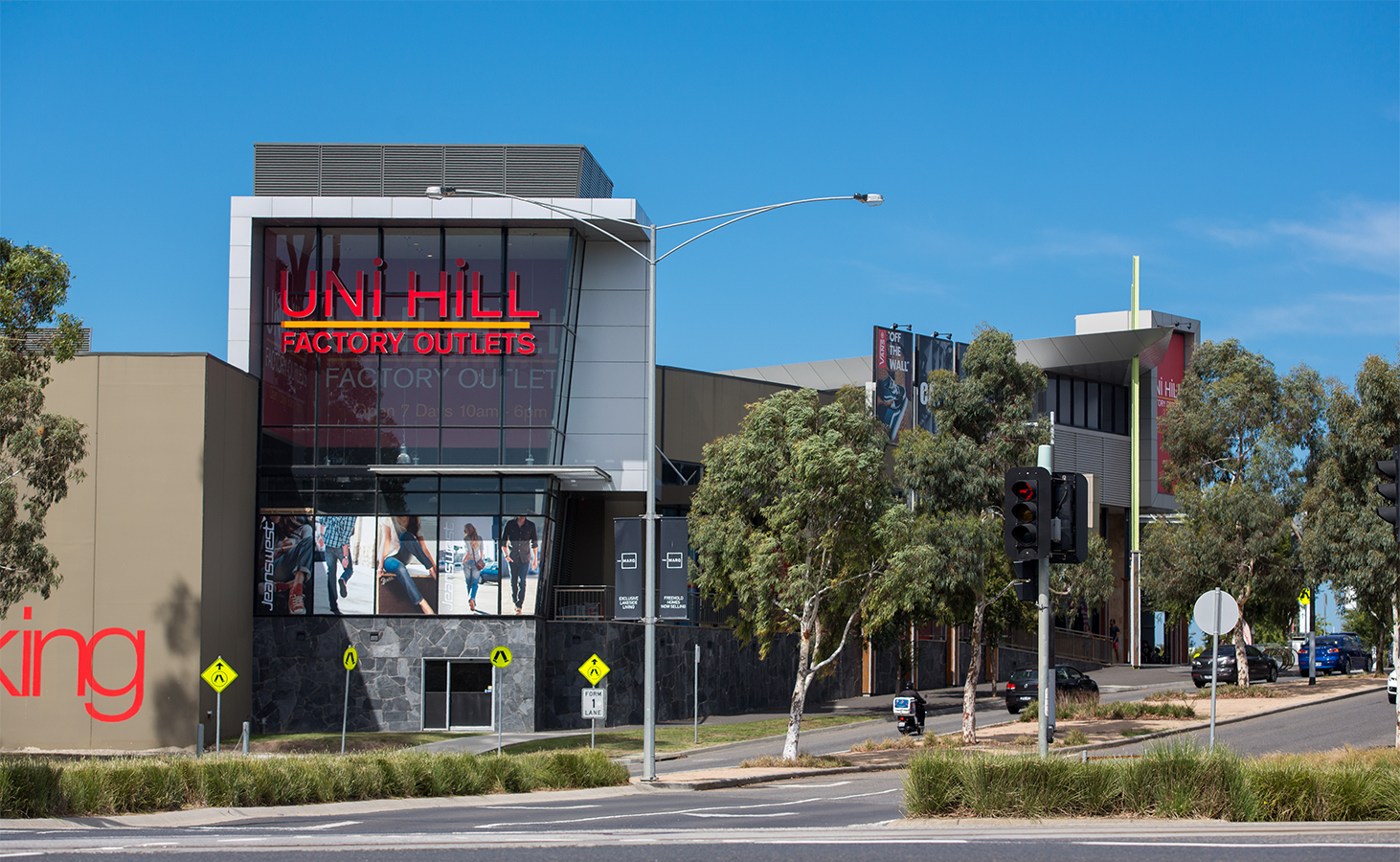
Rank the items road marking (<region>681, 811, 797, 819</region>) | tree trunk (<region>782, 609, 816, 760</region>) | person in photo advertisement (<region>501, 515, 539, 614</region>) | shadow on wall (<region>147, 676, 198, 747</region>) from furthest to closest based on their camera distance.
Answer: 1. person in photo advertisement (<region>501, 515, 539, 614</region>)
2. shadow on wall (<region>147, 676, 198, 747</region>)
3. tree trunk (<region>782, 609, 816, 760</region>)
4. road marking (<region>681, 811, 797, 819</region>)

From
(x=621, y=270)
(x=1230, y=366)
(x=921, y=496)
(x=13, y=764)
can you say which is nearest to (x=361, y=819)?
(x=13, y=764)

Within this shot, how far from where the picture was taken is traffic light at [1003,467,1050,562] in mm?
15398

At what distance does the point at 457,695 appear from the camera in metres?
40.7

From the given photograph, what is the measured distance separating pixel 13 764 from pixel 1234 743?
25.3 m

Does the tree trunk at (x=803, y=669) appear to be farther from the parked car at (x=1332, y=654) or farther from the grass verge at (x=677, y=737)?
the parked car at (x=1332, y=654)

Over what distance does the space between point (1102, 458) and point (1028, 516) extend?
53279 millimetres

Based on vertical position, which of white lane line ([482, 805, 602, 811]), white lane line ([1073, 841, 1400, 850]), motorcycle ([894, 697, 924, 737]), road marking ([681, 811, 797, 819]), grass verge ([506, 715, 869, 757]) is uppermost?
white lane line ([1073, 841, 1400, 850])

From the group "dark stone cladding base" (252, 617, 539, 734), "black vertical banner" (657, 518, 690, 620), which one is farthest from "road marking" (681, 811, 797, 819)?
"dark stone cladding base" (252, 617, 539, 734)

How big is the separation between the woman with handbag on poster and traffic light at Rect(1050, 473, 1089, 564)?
27.2 m

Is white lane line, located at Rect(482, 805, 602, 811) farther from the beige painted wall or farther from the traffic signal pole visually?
the beige painted wall

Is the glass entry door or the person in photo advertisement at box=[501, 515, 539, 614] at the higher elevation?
the person in photo advertisement at box=[501, 515, 539, 614]

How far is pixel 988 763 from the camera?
15.2 m

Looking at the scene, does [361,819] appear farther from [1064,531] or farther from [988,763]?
[1064,531]

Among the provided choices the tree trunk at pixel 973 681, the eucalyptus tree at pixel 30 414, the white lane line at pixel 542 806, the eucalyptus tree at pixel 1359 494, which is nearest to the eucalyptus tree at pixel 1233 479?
the eucalyptus tree at pixel 1359 494
